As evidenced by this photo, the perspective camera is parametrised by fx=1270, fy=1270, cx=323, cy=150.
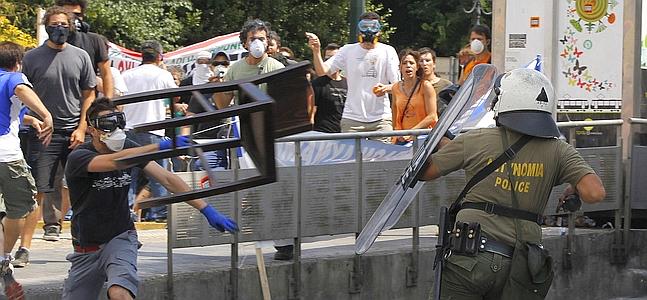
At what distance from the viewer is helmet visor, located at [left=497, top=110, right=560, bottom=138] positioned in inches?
249

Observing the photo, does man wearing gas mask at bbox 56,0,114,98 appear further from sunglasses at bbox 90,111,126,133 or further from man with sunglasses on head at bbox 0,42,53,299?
sunglasses at bbox 90,111,126,133

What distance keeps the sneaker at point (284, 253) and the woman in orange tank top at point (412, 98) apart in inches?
85.4

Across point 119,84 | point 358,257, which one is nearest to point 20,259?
point 358,257

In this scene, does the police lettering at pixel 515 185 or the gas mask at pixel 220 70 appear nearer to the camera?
the police lettering at pixel 515 185

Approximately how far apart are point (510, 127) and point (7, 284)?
11.4 ft

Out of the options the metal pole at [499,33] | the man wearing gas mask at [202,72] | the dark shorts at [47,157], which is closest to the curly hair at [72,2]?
the dark shorts at [47,157]

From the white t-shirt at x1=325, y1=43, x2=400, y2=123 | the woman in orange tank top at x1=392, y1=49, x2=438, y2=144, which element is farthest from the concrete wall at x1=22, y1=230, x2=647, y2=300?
the white t-shirt at x1=325, y1=43, x2=400, y2=123

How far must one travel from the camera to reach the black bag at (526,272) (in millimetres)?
6285

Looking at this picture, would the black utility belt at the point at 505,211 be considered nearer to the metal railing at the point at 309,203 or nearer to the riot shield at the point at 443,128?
the riot shield at the point at 443,128

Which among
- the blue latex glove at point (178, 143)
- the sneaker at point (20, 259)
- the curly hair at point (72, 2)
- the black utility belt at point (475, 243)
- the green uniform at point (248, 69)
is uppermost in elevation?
the curly hair at point (72, 2)

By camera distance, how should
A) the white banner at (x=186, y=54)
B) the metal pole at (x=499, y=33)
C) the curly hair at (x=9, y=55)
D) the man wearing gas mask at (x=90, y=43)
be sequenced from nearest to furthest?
the curly hair at (x=9, y=55)
the man wearing gas mask at (x=90, y=43)
the metal pole at (x=499, y=33)
the white banner at (x=186, y=54)

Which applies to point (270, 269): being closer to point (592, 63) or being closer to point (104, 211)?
point (104, 211)

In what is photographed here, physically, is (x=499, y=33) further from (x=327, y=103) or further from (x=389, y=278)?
(x=389, y=278)

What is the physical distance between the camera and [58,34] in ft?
31.6
